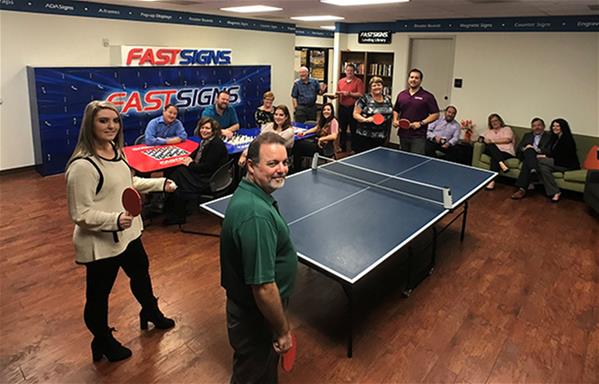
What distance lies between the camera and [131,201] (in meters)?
2.26

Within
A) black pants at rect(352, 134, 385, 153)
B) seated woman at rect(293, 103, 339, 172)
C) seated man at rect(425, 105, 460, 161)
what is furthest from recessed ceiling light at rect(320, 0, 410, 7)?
seated man at rect(425, 105, 460, 161)

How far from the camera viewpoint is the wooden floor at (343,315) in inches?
105

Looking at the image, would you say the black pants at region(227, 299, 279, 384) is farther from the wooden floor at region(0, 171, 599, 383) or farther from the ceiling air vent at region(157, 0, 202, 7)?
the ceiling air vent at region(157, 0, 202, 7)

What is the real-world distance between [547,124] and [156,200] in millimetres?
6489

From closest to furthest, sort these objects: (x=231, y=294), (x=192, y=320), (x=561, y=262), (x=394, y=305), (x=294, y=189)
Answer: (x=231, y=294)
(x=192, y=320)
(x=394, y=305)
(x=294, y=189)
(x=561, y=262)

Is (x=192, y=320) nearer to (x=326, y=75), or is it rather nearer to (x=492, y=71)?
(x=492, y=71)

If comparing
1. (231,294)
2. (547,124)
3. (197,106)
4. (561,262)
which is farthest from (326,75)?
(231,294)

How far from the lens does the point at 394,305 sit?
134 inches

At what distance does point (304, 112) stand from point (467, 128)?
306cm

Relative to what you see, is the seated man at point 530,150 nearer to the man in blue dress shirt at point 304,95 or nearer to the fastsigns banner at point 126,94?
the man in blue dress shirt at point 304,95

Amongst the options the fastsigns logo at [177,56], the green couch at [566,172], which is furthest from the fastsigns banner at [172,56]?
the green couch at [566,172]

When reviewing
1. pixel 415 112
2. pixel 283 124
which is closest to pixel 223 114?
pixel 283 124

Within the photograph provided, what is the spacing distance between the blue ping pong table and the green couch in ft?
7.86

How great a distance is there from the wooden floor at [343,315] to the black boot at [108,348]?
5 centimetres
